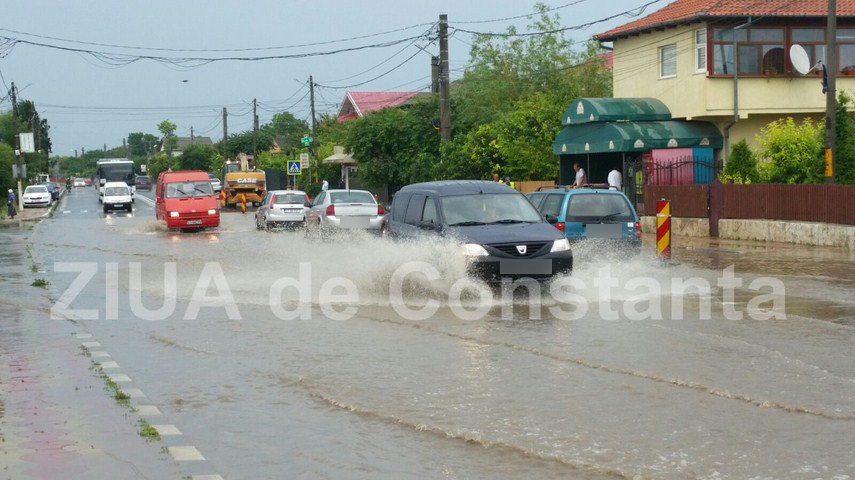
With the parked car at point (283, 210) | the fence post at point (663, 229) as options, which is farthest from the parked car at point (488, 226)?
the parked car at point (283, 210)

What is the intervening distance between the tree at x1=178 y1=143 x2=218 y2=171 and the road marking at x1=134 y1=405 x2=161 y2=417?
388ft

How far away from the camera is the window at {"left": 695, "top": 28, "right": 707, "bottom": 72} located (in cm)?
3600

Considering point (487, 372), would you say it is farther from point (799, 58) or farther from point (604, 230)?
point (799, 58)

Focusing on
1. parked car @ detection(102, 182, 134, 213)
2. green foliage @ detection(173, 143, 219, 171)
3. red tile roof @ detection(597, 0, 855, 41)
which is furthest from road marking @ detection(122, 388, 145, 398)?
green foliage @ detection(173, 143, 219, 171)

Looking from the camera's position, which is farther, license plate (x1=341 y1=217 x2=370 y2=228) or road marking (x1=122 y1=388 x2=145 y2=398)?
license plate (x1=341 y1=217 x2=370 y2=228)

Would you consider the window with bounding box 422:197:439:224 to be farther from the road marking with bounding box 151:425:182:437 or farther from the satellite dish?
the satellite dish

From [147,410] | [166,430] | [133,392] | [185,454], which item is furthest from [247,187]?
[185,454]

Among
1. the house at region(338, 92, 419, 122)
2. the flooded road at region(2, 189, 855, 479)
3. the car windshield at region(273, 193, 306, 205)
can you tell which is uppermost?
the house at region(338, 92, 419, 122)

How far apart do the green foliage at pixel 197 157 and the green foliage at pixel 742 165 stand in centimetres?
9810

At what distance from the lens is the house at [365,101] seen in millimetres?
87250

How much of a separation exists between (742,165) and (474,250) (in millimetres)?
18535

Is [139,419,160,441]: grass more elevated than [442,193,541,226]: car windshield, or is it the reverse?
[442,193,541,226]: car windshield

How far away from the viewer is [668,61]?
38.4 meters

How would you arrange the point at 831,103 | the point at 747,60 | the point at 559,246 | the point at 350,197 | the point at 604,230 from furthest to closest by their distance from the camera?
the point at 747,60 → the point at 350,197 → the point at 831,103 → the point at 604,230 → the point at 559,246
